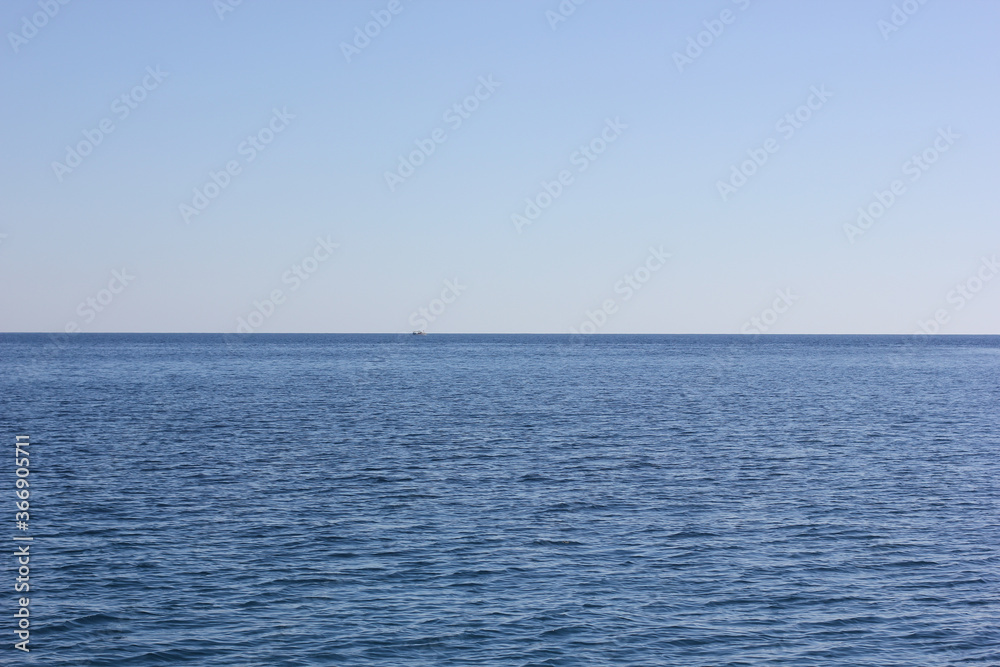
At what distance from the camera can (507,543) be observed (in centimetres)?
3003

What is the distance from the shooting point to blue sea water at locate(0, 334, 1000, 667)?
21.8 m

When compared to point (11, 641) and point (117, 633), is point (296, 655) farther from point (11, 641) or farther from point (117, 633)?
point (11, 641)

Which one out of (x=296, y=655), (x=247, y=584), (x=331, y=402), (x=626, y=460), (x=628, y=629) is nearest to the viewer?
(x=296, y=655)

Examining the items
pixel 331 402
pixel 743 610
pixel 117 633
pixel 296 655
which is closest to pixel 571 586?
pixel 743 610

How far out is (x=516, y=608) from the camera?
23812 mm

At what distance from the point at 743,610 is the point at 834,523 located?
11.3 m

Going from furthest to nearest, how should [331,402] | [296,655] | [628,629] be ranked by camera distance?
[331,402] → [628,629] → [296,655]

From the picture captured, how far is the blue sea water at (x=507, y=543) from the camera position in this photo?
2175 centimetres

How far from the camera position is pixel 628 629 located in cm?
2247

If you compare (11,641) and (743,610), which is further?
(743,610)

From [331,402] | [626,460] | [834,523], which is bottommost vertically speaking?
[834,523]

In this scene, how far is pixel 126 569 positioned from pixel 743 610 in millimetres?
18162

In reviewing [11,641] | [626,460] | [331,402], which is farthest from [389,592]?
[331,402]

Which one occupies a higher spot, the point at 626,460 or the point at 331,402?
the point at 331,402
